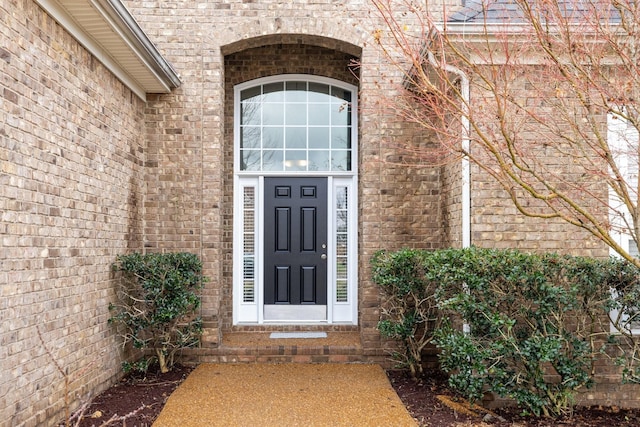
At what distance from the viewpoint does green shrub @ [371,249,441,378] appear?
5305mm

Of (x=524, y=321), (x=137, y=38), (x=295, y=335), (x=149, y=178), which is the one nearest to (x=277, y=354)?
(x=295, y=335)

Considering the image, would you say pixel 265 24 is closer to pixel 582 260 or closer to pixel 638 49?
pixel 638 49

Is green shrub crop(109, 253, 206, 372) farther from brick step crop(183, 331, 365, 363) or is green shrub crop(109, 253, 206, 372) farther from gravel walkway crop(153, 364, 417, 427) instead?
gravel walkway crop(153, 364, 417, 427)

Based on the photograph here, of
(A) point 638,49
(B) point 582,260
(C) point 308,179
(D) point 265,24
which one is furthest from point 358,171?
(A) point 638,49

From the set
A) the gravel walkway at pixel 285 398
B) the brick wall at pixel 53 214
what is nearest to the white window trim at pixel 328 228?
the gravel walkway at pixel 285 398

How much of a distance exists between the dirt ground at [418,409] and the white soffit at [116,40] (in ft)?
10.4

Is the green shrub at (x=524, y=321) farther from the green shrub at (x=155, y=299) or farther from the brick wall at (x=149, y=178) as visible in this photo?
the green shrub at (x=155, y=299)

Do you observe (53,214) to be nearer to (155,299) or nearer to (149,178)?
Answer: (155,299)

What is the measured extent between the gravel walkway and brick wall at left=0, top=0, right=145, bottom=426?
3.08ft

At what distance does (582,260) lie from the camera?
4344mm

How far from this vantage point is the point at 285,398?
15.5 feet

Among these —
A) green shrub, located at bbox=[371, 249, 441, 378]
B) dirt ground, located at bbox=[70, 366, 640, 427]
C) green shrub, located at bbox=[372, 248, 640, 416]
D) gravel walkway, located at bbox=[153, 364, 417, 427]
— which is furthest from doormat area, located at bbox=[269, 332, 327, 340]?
green shrub, located at bbox=[372, 248, 640, 416]

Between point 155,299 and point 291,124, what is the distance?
3164 millimetres

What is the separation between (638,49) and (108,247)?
16.2 feet
